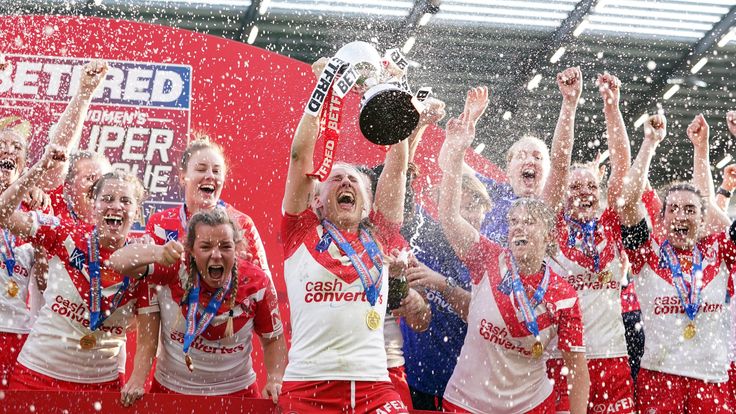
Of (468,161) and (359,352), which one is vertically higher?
(468,161)

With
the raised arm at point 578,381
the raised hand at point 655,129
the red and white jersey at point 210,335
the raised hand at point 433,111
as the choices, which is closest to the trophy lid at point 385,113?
the raised hand at point 433,111

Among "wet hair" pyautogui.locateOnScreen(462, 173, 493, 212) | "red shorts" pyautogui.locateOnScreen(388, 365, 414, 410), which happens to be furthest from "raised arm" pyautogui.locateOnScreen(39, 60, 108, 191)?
"wet hair" pyautogui.locateOnScreen(462, 173, 493, 212)

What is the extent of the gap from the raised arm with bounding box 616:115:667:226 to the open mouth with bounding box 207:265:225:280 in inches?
93.4

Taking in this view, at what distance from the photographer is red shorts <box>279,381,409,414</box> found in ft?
11.6

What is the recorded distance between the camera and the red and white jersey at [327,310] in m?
3.60

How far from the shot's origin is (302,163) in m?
3.64

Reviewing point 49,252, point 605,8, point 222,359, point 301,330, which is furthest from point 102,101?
point 605,8

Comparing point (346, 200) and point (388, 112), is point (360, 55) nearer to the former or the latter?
point (388, 112)

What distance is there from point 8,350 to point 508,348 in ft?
8.29

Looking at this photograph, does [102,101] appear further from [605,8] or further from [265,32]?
[605,8]

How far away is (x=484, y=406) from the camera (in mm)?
4270

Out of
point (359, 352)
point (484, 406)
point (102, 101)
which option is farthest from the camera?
point (102, 101)

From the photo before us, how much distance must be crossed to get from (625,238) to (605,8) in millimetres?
9205

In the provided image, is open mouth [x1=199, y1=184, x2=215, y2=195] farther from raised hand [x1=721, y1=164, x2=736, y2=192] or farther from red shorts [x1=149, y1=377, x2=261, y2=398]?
raised hand [x1=721, y1=164, x2=736, y2=192]
